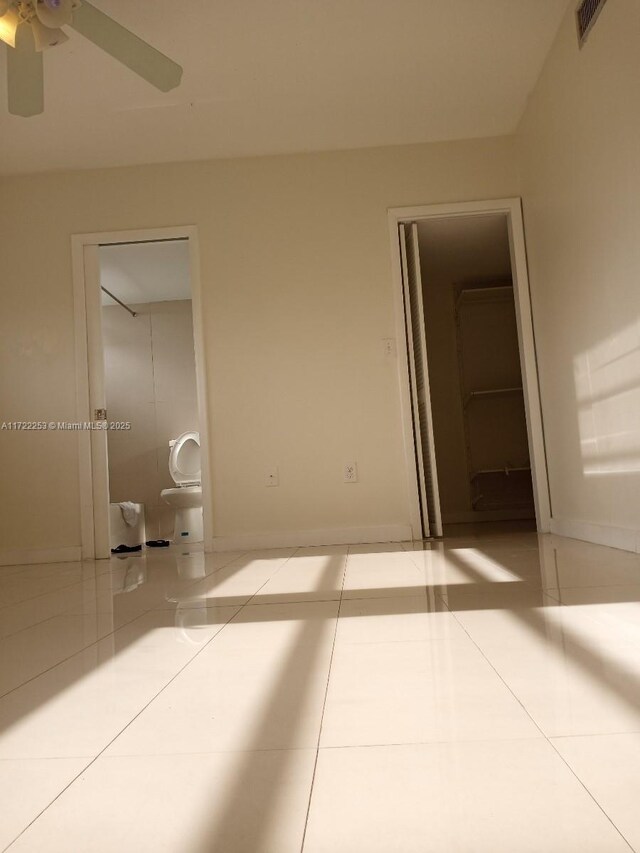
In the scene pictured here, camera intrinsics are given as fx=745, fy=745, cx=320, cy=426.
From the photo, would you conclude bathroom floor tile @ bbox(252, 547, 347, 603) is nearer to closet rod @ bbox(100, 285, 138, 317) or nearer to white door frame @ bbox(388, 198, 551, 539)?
white door frame @ bbox(388, 198, 551, 539)

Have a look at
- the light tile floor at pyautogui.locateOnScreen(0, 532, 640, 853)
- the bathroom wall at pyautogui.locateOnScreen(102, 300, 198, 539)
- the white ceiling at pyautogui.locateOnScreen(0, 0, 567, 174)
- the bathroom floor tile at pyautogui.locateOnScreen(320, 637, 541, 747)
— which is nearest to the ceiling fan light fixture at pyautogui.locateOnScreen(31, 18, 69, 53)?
the white ceiling at pyautogui.locateOnScreen(0, 0, 567, 174)

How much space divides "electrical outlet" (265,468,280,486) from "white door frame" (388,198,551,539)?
768 mm

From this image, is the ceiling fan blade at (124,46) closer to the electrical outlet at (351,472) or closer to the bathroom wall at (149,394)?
the electrical outlet at (351,472)

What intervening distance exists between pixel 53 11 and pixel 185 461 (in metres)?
4.34

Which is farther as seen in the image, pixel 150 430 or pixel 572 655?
pixel 150 430

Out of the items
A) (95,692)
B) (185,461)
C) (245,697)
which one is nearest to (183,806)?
(245,697)

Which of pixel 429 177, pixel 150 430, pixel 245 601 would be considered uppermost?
pixel 429 177

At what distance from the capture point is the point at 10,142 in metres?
4.20

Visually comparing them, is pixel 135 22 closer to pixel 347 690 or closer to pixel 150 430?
pixel 347 690

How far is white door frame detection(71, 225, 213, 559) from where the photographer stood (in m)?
4.41

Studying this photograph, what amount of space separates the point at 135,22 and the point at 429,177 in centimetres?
194

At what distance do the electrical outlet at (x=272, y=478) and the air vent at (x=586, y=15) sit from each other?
265 cm

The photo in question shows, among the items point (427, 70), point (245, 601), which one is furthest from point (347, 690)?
point (427, 70)

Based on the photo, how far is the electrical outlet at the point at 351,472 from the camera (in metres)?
4.38
